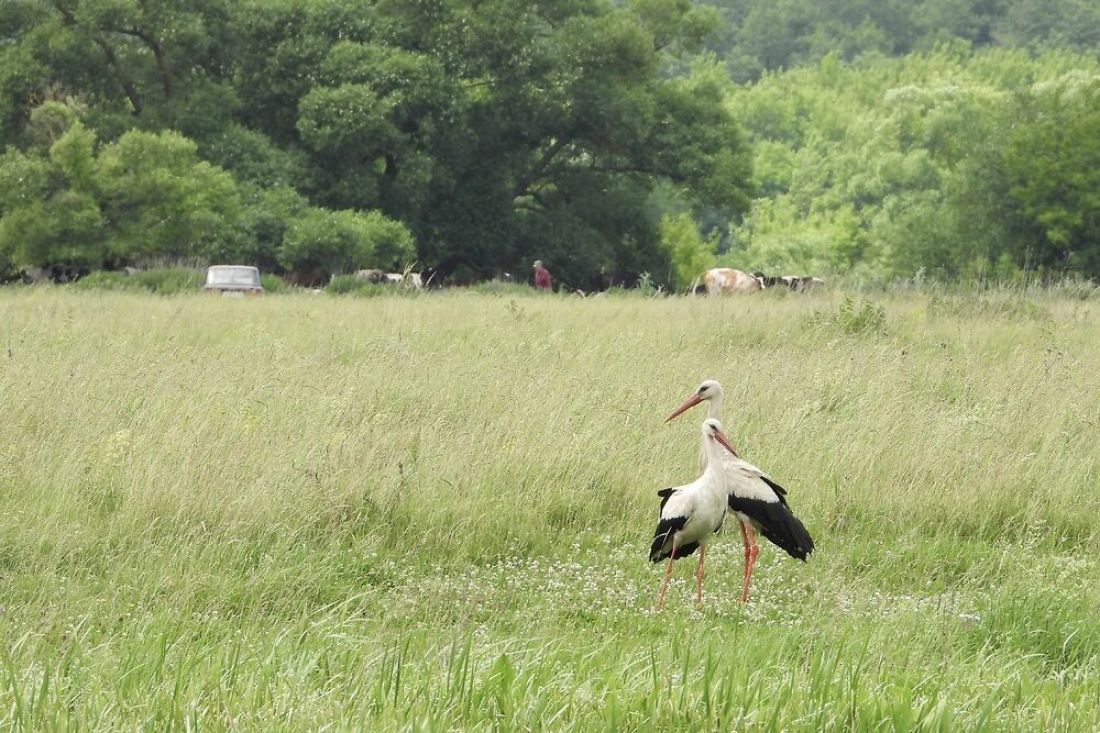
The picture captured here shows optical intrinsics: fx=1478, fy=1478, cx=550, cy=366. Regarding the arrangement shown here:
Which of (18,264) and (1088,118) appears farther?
(1088,118)

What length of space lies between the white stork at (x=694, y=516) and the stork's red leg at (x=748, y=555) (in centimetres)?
19

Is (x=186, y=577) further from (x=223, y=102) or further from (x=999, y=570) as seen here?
(x=223, y=102)

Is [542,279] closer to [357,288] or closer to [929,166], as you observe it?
[357,288]

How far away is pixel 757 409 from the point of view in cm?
978

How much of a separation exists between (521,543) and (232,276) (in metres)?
23.1

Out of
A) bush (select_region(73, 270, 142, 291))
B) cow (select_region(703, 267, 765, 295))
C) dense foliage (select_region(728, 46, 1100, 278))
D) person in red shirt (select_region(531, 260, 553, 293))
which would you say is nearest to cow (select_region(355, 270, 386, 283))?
person in red shirt (select_region(531, 260, 553, 293))

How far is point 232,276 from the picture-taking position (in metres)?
29.2

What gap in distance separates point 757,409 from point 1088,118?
109 feet

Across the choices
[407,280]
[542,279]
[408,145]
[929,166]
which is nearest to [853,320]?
[407,280]

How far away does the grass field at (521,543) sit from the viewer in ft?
13.8

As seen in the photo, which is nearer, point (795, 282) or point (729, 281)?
point (795, 282)

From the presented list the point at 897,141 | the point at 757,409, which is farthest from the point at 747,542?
the point at 897,141

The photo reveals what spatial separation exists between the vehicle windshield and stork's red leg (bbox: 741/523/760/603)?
76.5ft

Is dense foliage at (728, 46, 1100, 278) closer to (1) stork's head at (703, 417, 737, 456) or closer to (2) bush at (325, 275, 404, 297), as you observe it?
(2) bush at (325, 275, 404, 297)
